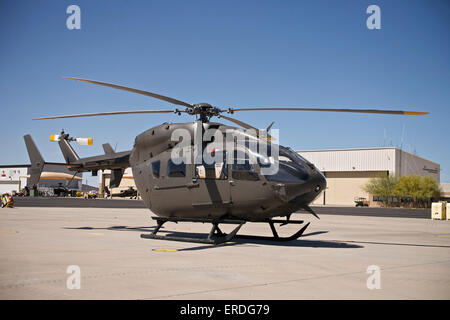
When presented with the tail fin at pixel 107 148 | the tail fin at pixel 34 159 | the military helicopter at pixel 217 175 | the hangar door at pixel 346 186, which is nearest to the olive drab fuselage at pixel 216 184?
the military helicopter at pixel 217 175

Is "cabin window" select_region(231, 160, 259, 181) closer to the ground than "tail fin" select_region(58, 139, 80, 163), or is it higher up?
closer to the ground

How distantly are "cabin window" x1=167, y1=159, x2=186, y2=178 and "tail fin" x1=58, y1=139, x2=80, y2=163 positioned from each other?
620 cm

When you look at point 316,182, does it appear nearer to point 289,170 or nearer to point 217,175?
point 289,170

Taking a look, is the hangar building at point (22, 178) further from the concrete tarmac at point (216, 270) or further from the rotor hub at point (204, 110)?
the concrete tarmac at point (216, 270)

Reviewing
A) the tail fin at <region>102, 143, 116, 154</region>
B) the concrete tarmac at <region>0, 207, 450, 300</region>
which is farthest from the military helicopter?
the tail fin at <region>102, 143, 116, 154</region>

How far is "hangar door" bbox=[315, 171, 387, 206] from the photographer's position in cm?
8238

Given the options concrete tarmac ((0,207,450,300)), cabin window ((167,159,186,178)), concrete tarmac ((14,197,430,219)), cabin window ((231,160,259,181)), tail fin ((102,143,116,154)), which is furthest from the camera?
concrete tarmac ((14,197,430,219))

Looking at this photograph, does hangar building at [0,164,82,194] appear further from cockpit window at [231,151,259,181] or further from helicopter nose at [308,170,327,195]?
helicopter nose at [308,170,327,195]

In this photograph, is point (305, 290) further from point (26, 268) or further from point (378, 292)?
point (26, 268)

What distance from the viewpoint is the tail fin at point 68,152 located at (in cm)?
1648

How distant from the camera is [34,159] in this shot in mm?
16766

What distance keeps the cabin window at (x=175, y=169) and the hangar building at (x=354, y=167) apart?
7002cm

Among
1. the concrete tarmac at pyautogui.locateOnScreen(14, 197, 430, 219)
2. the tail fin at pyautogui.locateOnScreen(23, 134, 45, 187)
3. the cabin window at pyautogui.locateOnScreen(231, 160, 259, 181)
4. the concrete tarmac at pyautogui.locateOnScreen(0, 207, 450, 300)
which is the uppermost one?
the tail fin at pyautogui.locateOnScreen(23, 134, 45, 187)
